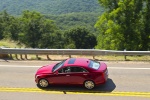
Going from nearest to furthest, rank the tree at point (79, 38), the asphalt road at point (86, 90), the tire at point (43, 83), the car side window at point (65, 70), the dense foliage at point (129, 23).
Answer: the asphalt road at point (86, 90) → the car side window at point (65, 70) → the tire at point (43, 83) → the dense foliage at point (129, 23) → the tree at point (79, 38)

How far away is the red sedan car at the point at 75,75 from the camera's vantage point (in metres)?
12.6

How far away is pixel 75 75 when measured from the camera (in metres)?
12.7

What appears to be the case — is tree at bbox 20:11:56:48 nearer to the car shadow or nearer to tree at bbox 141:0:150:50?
tree at bbox 141:0:150:50

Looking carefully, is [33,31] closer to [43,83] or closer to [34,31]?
[34,31]

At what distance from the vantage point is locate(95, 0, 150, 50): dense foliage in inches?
1104

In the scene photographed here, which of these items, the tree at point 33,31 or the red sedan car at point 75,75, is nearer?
the red sedan car at point 75,75

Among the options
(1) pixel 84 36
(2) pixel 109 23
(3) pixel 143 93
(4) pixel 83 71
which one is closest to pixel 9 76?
(4) pixel 83 71

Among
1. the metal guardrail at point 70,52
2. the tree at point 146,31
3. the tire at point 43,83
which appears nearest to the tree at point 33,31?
the tree at point 146,31

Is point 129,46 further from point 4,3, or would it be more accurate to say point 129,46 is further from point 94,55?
point 4,3

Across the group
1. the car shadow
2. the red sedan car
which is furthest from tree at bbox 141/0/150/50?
the red sedan car

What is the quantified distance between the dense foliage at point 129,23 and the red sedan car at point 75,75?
1604 centimetres

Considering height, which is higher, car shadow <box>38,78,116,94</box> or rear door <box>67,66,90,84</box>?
rear door <box>67,66,90,84</box>

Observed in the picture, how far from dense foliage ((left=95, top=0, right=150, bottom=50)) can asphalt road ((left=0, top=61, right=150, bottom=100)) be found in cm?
1274

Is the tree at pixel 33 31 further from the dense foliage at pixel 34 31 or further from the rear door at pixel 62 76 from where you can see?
the rear door at pixel 62 76
